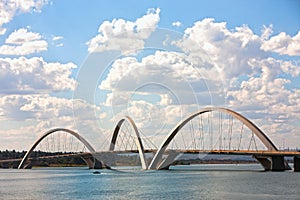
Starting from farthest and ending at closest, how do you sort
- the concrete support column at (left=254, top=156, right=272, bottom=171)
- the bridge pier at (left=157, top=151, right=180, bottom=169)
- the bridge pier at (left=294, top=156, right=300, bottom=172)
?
the bridge pier at (left=157, top=151, right=180, bottom=169) → the concrete support column at (left=254, top=156, right=272, bottom=171) → the bridge pier at (left=294, top=156, right=300, bottom=172)

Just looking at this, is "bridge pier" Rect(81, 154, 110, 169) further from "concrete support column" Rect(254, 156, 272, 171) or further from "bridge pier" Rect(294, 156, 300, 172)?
"bridge pier" Rect(294, 156, 300, 172)

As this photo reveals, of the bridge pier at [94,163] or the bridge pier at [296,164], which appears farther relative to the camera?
the bridge pier at [94,163]

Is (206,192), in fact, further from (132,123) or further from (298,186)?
(132,123)

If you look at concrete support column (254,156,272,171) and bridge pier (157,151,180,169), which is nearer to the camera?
concrete support column (254,156,272,171)

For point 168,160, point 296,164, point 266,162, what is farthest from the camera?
point 168,160

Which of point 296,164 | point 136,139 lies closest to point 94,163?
point 136,139

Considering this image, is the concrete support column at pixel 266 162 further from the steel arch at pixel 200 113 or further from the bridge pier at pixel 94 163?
the bridge pier at pixel 94 163

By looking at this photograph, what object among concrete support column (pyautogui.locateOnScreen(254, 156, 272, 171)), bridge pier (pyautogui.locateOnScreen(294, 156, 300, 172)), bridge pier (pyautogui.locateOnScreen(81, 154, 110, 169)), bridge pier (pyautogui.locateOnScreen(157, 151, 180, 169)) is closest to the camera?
bridge pier (pyautogui.locateOnScreen(294, 156, 300, 172))

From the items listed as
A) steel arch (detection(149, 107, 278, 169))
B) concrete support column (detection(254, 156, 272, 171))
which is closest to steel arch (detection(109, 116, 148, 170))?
steel arch (detection(149, 107, 278, 169))

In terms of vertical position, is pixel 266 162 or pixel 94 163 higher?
pixel 266 162

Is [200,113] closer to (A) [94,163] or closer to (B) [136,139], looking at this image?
(B) [136,139]

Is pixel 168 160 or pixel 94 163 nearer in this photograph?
pixel 168 160

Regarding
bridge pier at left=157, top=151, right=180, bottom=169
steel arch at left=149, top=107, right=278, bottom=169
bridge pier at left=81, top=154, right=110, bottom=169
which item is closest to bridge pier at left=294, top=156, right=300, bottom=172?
steel arch at left=149, top=107, right=278, bottom=169

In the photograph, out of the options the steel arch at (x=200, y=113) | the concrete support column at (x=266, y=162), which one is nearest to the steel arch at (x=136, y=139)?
the steel arch at (x=200, y=113)
